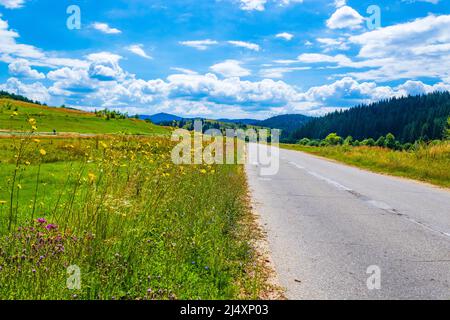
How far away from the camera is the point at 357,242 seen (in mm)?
6602

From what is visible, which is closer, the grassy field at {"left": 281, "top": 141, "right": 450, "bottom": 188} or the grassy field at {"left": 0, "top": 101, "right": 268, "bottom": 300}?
the grassy field at {"left": 0, "top": 101, "right": 268, "bottom": 300}

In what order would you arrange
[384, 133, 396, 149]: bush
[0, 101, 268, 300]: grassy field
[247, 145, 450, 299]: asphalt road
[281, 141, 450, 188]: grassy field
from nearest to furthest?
[0, 101, 268, 300]: grassy field → [247, 145, 450, 299]: asphalt road → [281, 141, 450, 188]: grassy field → [384, 133, 396, 149]: bush

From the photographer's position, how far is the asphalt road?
15.3 feet

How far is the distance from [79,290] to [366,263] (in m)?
3.80

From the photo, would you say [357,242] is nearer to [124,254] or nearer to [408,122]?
[124,254]

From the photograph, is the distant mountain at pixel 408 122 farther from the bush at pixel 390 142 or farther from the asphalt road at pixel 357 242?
the asphalt road at pixel 357 242

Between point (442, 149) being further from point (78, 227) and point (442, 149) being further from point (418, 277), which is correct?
point (78, 227)

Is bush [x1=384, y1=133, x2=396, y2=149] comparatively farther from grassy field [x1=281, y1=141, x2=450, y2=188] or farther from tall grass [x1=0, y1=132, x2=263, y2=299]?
tall grass [x1=0, y1=132, x2=263, y2=299]

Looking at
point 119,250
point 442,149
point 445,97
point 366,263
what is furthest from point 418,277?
point 445,97

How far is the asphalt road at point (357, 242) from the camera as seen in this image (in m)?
4.66

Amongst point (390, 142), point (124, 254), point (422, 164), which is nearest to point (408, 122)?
point (390, 142)

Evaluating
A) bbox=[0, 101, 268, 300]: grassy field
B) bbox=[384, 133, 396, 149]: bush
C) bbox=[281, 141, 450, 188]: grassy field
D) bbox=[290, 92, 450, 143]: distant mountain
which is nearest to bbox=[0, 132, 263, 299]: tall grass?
bbox=[0, 101, 268, 300]: grassy field

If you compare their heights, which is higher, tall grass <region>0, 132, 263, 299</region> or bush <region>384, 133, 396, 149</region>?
bush <region>384, 133, 396, 149</region>

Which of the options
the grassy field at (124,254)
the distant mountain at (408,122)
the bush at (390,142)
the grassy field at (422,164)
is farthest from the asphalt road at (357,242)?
the bush at (390,142)
